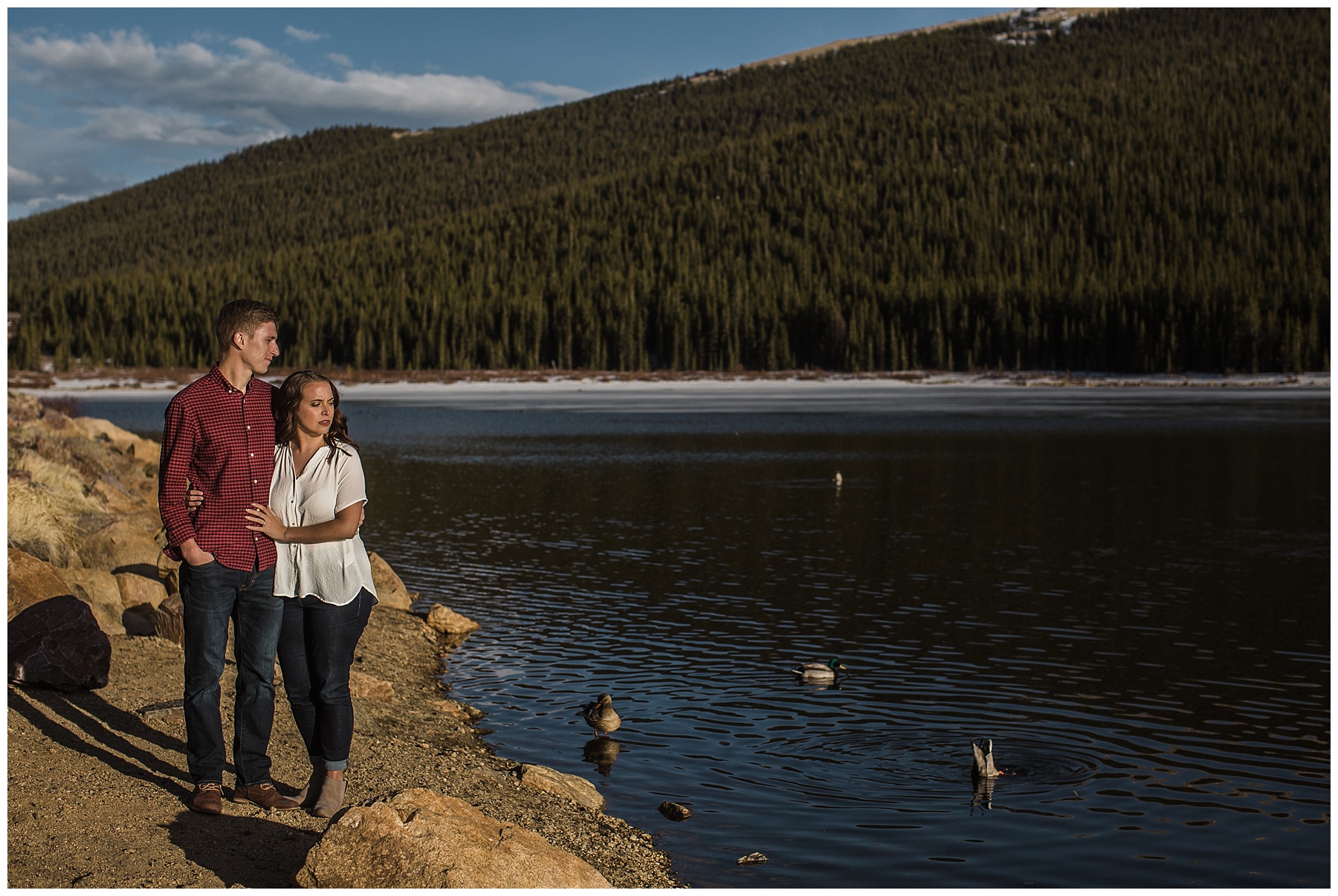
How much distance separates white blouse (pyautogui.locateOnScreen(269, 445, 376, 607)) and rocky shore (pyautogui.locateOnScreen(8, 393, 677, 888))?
1211 millimetres

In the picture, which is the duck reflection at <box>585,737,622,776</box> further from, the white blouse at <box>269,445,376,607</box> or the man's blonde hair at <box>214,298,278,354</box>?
the man's blonde hair at <box>214,298,278,354</box>

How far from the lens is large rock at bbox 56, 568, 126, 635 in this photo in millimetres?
12125

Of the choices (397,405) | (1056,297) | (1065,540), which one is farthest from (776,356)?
(1065,540)

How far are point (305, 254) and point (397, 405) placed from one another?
10695cm

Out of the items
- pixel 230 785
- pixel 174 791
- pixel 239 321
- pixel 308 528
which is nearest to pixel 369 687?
pixel 230 785

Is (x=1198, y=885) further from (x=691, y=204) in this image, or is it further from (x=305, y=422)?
(x=691, y=204)

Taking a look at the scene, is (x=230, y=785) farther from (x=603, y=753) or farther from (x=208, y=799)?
Result: (x=603, y=753)

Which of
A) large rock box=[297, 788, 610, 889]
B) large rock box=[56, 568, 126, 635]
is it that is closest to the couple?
large rock box=[297, 788, 610, 889]

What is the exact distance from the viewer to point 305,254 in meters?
179

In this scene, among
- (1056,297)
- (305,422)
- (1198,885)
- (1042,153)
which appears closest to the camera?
(305,422)

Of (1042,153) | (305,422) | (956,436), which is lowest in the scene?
(956,436)

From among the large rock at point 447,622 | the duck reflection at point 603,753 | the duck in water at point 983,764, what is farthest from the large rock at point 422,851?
the large rock at point 447,622

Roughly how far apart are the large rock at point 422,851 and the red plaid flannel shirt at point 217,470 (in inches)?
63.7

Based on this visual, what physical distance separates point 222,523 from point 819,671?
26.0ft
